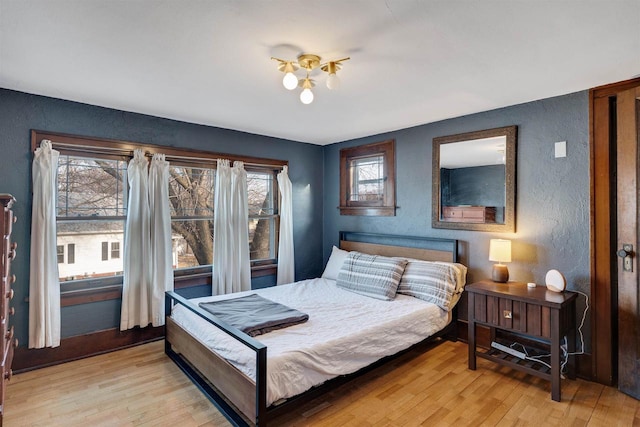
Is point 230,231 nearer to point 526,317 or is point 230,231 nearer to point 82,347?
point 82,347

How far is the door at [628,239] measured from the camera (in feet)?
7.81

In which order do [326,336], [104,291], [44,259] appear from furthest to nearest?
[104,291] → [44,259] → [326,336]

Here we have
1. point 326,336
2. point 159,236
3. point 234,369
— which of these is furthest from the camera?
point 159,236

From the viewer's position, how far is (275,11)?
1645 mm

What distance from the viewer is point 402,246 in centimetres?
400

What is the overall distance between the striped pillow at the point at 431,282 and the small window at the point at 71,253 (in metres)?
3.10

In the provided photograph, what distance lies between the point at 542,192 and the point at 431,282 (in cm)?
124

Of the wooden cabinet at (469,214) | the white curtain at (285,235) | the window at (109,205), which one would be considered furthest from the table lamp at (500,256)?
the window at (109,205)

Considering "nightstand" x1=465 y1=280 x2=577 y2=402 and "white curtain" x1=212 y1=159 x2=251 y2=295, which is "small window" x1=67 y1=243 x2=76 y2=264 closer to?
"white curtain" x1=212 y1=159 x2=251 y2=295

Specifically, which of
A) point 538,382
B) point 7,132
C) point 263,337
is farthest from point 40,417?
point 538,382

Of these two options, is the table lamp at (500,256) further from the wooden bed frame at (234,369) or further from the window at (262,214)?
the window at (262,214)

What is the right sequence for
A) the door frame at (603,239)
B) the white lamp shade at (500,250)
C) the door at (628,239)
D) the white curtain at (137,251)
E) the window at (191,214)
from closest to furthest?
the door at (628,239), the door frame at (603,239), the white lamp shade at (500,250), the white curtain at (137,251), the window at (191,214)

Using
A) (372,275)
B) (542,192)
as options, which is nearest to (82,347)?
(372,275)

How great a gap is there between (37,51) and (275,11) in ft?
5.13
